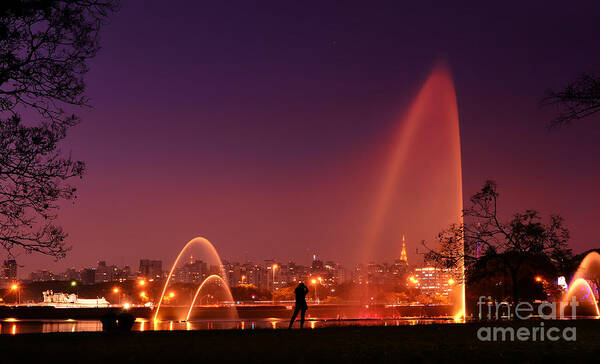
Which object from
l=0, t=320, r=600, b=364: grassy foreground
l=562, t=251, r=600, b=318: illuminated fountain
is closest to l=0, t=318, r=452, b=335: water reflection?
l=0, t=320, r=600, b=364: grassy foreground

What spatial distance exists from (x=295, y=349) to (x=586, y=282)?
213 feet

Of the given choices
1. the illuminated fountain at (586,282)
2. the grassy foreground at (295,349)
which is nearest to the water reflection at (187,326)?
the grassy foreground at (295,349)

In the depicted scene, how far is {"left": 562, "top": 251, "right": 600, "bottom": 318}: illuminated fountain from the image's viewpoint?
67.9 metres

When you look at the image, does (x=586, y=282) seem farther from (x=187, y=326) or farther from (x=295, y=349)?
(x=295, y=349)

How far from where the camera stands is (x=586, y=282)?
7031 cm

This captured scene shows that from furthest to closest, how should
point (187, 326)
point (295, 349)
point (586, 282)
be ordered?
point (586, 282) < point (187, 326) < point (295, 349)

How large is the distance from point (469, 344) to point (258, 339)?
5991 mm

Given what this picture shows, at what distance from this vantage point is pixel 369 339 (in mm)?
18000

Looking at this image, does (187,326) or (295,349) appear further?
(187,326)

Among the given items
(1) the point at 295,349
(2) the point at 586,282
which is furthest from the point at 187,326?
(2) the point at 586,282

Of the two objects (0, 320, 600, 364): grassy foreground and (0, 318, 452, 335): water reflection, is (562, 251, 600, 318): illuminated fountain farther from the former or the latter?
(0, 320, 600, 364): grassy foreground

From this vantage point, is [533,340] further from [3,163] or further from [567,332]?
Answer: [3,163]

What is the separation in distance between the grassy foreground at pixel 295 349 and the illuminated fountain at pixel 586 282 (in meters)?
51.3

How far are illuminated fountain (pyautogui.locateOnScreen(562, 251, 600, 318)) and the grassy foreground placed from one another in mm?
51335
